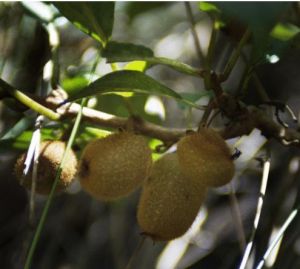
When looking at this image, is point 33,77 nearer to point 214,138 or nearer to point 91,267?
point 91,267

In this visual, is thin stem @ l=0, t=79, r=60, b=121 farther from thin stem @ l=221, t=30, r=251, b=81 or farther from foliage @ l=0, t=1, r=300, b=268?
thin stem @ l=221, t=30, r=251, b=81

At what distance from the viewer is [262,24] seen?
424mm

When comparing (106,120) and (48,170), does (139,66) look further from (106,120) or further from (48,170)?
(48,170)

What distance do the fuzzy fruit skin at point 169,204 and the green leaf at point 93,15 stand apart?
19 centimetres

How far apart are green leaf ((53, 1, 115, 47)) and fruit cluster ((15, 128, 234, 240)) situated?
0.14 m

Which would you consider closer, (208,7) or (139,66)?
(208,7)

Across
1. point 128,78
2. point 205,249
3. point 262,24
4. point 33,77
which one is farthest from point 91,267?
point 262,24

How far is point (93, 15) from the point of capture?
800 mm

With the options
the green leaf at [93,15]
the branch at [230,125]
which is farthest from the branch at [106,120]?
the green leaf at [93,15]

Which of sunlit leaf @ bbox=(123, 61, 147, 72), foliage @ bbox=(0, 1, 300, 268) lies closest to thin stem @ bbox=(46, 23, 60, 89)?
foliage @ bbox=(0, 1, 300, 268)

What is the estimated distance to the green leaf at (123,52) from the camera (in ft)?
2.47

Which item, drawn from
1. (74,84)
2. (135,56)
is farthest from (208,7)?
(74,84)

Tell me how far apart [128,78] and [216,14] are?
5.0 inches

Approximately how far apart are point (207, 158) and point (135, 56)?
0.49 feet
